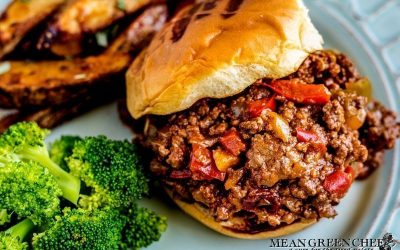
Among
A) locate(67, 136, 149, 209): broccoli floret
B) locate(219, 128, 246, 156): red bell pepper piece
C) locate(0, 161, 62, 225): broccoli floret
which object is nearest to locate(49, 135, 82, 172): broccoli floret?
locate(67, 136, 149, 209): broccoli floret

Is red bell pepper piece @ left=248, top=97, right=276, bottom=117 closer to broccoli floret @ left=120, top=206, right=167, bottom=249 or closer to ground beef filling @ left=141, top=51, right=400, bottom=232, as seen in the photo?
ground beef filling @ left=141, top=51, right=400, bottom=232

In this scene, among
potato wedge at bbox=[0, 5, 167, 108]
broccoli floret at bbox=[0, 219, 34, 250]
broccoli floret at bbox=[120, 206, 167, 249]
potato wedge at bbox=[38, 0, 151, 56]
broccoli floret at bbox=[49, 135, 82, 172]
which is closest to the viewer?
broccoli floret at bbox=[0, 219, 34, 250]

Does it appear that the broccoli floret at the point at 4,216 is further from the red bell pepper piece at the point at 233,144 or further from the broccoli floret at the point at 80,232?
the red bell pepper piece at the point at 233,144

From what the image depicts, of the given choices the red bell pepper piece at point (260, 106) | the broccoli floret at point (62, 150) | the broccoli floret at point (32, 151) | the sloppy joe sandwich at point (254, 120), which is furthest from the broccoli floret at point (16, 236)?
the red bell pepper piece at point (260, 106)

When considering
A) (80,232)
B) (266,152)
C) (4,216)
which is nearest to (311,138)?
(266,152)

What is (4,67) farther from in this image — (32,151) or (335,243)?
(335,243)

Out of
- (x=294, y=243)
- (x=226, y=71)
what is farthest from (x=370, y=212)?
(x=226, y=71)

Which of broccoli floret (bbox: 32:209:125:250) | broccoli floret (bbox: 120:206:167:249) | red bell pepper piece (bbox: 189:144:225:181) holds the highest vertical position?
red bell pepper piece (bbox: 189:144:225:181)

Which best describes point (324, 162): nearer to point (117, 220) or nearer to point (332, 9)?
point (117, 220)
